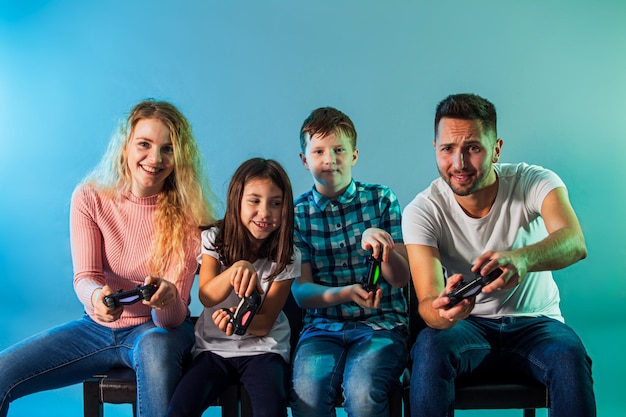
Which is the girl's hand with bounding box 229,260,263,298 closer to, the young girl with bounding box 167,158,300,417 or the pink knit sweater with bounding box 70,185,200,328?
the young girl with bounding box 167,158,300,417

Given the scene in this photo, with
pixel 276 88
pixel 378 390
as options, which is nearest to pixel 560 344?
pixel 378 390

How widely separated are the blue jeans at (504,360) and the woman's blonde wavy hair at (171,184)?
37.6 inches

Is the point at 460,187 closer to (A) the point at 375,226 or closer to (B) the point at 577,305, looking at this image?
(A) the point at 375,226

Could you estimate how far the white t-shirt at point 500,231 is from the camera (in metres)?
2.77

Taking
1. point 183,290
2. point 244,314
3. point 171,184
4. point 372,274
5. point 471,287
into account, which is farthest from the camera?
point 171,184

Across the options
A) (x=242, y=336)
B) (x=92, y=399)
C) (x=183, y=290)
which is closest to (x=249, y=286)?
(x=242, y=336)

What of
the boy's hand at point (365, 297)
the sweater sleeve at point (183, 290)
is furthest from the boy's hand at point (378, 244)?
the sweater sleeve at point (183, 290)

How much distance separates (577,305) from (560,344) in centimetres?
222

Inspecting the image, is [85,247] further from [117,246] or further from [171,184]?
[171,184]

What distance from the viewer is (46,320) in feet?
15.2

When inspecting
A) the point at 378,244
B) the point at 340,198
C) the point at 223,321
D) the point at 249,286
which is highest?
the point at 340,198

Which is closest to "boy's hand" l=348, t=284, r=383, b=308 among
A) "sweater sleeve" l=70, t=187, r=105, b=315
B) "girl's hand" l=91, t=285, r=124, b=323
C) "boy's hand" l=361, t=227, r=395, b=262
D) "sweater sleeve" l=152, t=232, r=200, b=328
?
"boy's hand" l=361, t=227, r=395, b=262

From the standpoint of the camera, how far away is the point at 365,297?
106 inches

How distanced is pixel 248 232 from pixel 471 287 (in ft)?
2.89
